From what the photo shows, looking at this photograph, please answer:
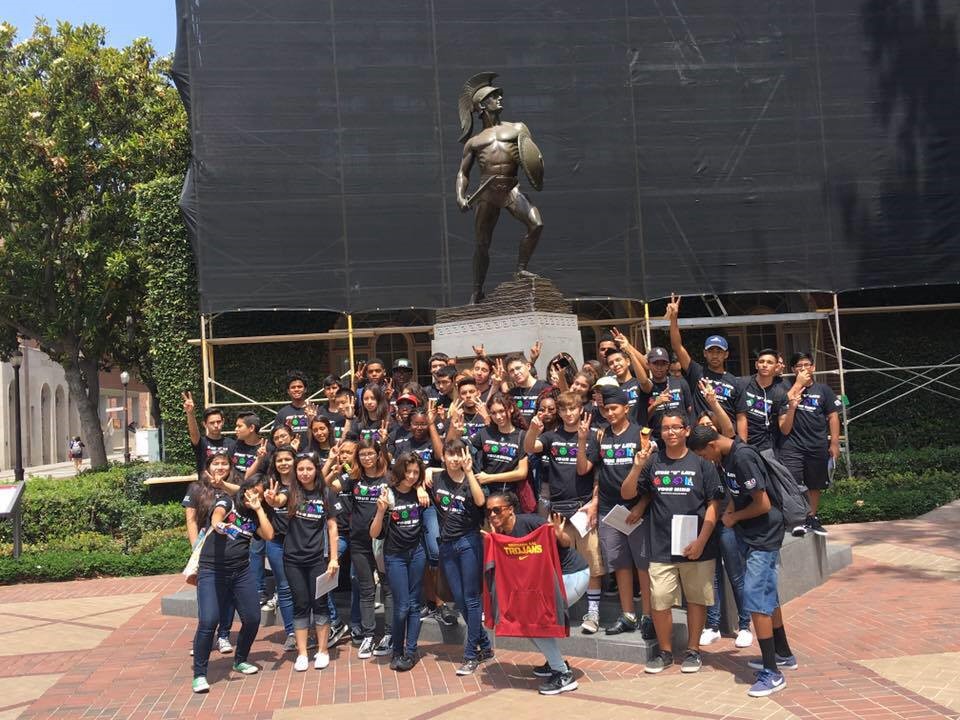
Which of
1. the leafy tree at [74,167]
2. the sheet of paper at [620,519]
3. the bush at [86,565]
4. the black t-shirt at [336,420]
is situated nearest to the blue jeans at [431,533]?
the sheet of paper at [620,519]

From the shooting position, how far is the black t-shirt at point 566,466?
6.32m

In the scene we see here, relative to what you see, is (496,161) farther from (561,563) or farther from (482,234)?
(561,563)

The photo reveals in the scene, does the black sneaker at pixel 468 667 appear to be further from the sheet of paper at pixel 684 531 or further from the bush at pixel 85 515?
the bush at pixel 85 515

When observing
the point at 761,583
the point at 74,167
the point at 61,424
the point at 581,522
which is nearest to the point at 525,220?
the point at 581,522

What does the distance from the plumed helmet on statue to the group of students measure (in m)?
4.26

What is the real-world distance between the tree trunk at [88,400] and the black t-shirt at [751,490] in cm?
2016

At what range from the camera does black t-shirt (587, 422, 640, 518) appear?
19.8ft

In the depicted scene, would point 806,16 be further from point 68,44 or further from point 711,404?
point 68,44

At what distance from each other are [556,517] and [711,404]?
158 centimetres

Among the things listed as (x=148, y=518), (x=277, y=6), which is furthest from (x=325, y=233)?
(x=148, y=518)

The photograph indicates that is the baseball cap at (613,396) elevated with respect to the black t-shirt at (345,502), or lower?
elevated

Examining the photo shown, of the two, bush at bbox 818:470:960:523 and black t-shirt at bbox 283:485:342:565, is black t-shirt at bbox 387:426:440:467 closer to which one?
black t-shirt at bbox 283:485:342:565

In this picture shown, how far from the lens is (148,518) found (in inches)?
515

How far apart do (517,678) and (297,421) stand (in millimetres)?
3472
